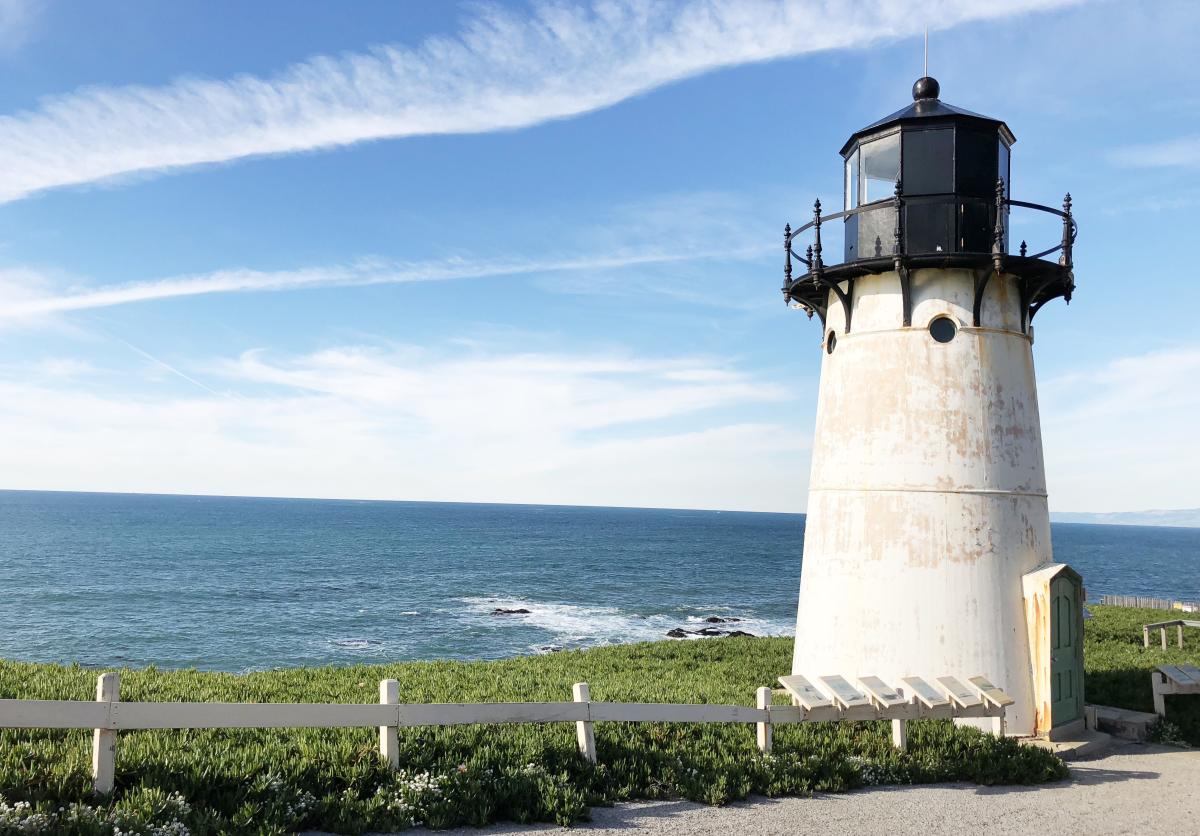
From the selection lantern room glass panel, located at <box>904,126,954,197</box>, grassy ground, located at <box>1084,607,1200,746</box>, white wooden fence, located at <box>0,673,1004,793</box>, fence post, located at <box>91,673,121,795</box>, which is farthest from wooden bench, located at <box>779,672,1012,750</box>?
lantern room glass panel, located at <box>904,126,954,197</box>

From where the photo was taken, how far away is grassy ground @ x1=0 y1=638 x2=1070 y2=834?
6.38 meters

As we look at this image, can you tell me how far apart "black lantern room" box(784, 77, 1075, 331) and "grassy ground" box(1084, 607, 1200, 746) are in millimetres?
6815

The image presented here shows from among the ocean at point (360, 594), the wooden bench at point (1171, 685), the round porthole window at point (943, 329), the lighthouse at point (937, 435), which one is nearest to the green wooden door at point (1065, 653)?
the lighthouse at point (937, 435)

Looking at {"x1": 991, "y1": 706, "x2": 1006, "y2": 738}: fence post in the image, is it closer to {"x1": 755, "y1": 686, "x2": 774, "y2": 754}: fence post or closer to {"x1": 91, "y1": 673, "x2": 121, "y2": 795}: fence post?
{"x1": 755, "y1": 686, "x2": 774, "y2": 754}: fence post

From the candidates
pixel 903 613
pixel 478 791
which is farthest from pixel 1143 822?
pixel 478 791

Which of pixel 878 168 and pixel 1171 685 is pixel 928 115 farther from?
pixel 1171 685

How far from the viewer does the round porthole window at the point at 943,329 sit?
12477 mm

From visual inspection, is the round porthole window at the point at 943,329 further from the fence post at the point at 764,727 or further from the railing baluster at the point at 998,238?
the fence post at the point at 764,727

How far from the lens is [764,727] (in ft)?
30.0

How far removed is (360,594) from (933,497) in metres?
53.6

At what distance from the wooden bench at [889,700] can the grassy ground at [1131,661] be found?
15.1 ft

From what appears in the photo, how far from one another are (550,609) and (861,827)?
4767 cm

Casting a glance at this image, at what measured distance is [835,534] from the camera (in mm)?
12875

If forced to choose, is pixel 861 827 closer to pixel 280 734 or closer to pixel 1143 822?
pixel 1143 822
